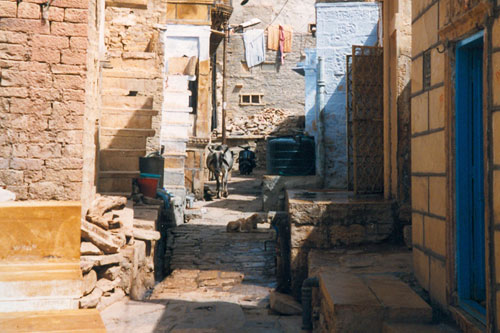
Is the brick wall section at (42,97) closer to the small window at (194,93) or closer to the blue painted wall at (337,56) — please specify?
the blue painted wall at (337,56)

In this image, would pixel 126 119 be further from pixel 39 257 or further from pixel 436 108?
pixel 436 108

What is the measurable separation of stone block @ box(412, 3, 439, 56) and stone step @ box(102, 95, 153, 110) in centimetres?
611

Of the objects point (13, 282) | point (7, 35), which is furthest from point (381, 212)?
point (7, 35)

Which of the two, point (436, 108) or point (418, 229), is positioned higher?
point (436, 108)

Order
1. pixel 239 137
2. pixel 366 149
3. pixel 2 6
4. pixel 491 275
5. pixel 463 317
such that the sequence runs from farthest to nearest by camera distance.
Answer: pixel 239 137 < pixel 366 149 < pixel 2 6 < pixel 463 317 < pixel 491 275

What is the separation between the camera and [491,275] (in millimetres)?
3098

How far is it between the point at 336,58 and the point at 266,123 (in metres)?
19.4

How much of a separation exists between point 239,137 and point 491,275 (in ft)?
87.2

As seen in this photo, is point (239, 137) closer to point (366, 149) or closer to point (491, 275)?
point (366, 149)

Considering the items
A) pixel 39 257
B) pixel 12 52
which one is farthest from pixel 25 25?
pixel 39 257

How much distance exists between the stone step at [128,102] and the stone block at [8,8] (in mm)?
3564

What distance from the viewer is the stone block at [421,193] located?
181 inches

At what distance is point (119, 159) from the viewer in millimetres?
9695

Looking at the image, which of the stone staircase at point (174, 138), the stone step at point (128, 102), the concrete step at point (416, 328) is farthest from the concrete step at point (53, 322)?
the stone staircase at point (174, 138)
